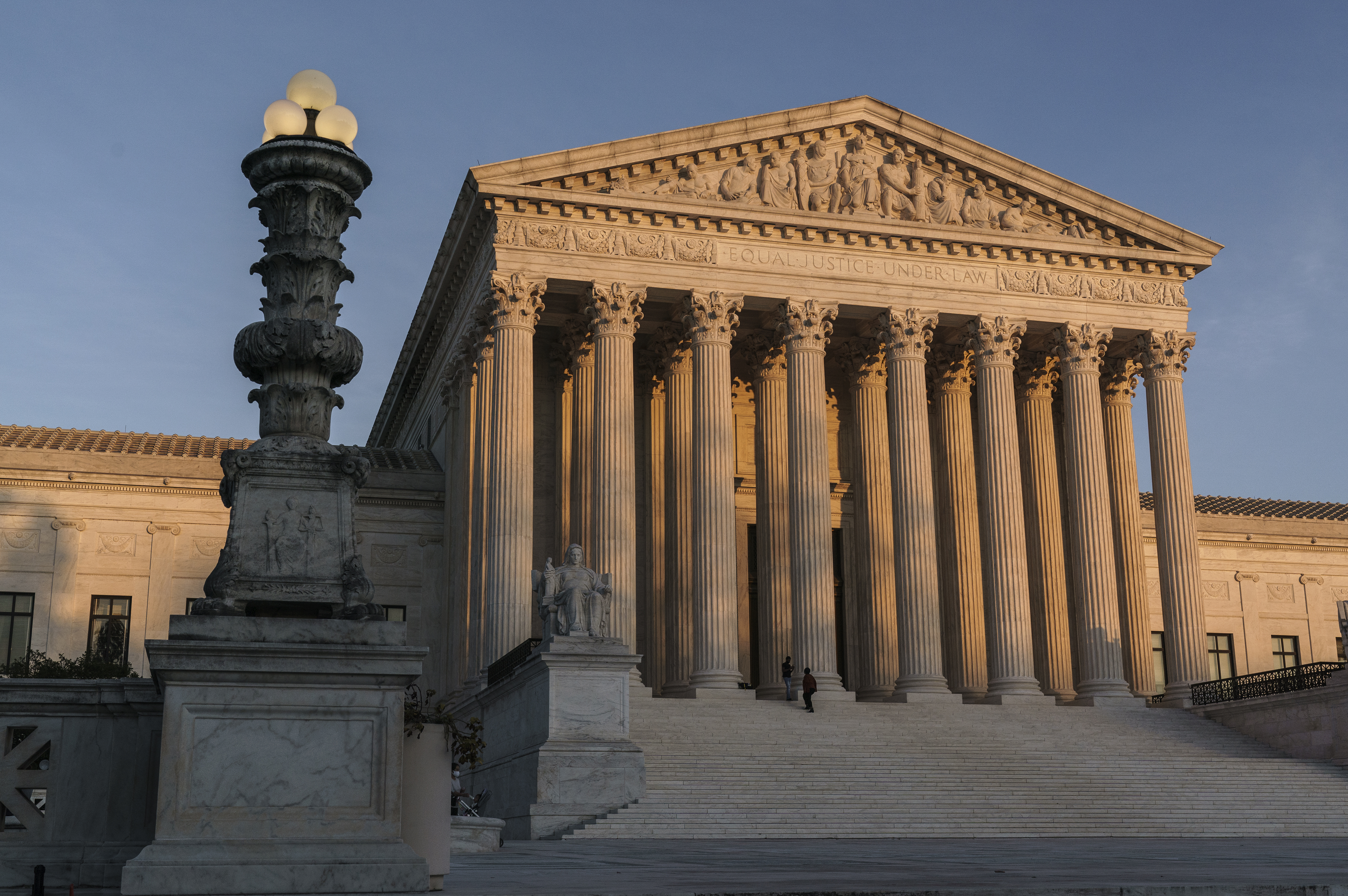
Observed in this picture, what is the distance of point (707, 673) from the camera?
35125mm

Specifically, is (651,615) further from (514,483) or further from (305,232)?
(305,232)

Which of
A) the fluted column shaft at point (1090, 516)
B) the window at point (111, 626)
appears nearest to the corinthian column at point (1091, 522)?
the fluted column shaft at point (1090, 516)

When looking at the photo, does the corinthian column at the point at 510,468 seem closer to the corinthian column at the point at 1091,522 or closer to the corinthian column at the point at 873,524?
the corinthian column at the point at 873,524

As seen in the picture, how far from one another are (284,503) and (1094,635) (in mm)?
Result: 32875

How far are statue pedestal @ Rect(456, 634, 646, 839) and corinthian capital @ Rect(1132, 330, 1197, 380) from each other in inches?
878

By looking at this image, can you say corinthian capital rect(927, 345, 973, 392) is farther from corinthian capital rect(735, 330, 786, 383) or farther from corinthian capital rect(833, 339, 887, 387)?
corinthian capital rect(735, 330, 786, 383)

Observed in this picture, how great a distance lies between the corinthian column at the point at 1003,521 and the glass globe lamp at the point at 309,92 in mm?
30443

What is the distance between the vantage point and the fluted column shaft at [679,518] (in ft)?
125

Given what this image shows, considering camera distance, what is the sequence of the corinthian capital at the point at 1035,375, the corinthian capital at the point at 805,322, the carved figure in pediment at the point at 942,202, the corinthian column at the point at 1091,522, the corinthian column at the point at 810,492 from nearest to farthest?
1. the corinthian column at the point at 810,492
2. the corinthian capital at the point at 805,322
3. the corinthian column at the point at 1091,522
4. the carved figure in pediment at the point at 942,202
5. the corinthian capital at the point at 1035,375

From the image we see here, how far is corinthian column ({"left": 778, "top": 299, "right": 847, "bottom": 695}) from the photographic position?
1423 inches

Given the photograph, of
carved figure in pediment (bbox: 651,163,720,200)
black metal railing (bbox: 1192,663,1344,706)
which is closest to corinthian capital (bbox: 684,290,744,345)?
carved figure in pediment (bbox: 651,163,720,200)

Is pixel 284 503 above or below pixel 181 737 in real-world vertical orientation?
above

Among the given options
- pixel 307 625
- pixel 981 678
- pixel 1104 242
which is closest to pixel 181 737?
pixel 307 625

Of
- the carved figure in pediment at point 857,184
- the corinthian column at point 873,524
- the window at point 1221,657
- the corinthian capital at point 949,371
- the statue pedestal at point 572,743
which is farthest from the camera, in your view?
the window at point 1221,657
